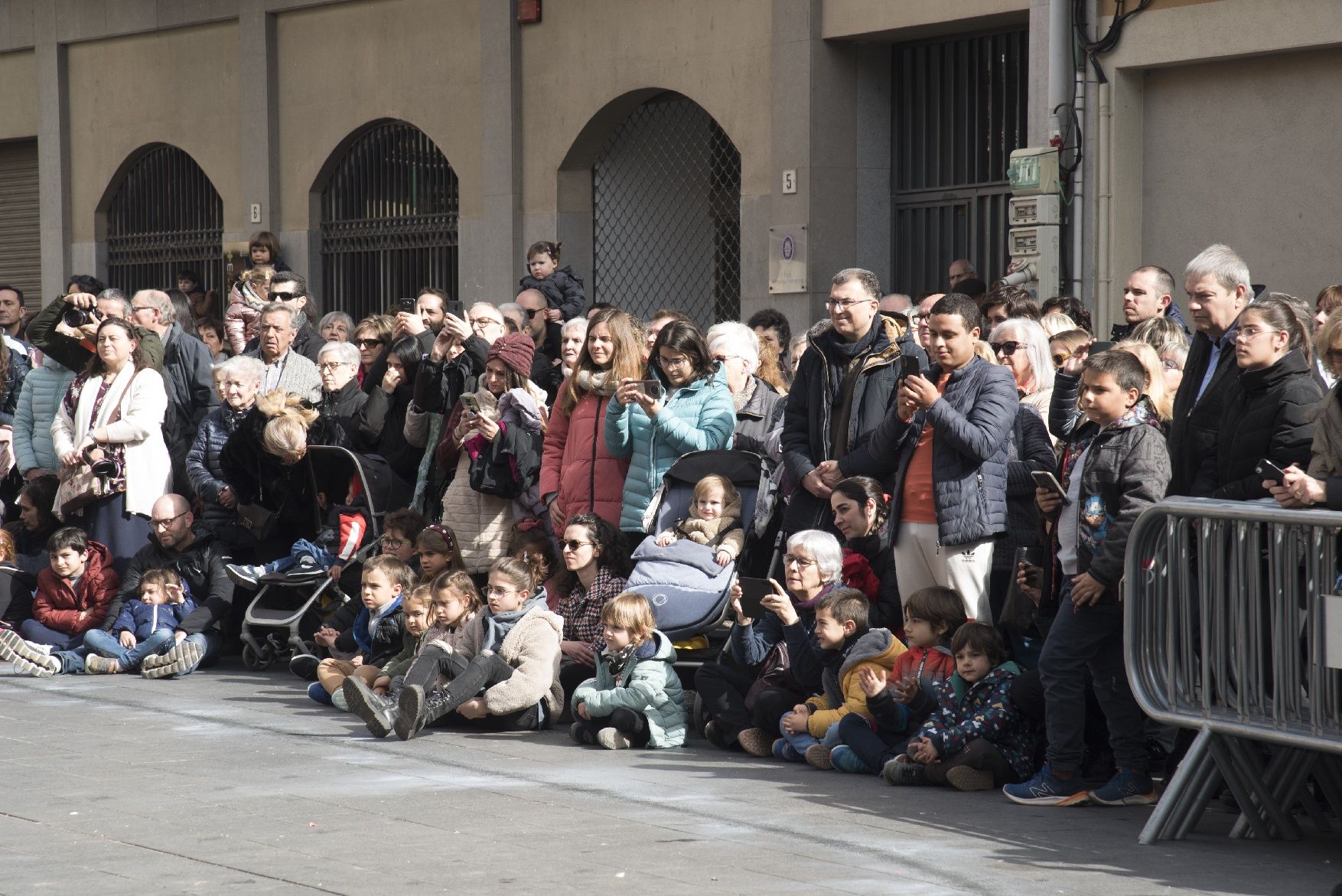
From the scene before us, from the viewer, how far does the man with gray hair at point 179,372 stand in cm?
1268

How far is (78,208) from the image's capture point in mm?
23469

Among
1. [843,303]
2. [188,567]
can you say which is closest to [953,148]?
[843,303]

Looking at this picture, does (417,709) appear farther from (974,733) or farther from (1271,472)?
(1271,472)

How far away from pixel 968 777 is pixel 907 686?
59 centimetres

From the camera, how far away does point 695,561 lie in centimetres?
948

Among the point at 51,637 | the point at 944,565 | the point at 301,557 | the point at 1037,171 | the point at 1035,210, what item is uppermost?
the point at 1037,171

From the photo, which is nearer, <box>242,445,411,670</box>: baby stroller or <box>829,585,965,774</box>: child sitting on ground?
<box>829,585,965,774</box>: child sitting on ground

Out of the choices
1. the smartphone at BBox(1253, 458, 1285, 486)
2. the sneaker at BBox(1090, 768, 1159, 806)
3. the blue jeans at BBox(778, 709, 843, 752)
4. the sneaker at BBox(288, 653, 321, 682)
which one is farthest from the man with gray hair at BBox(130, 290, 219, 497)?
the smartphone at BBox(1253, 458, 1285, 486)

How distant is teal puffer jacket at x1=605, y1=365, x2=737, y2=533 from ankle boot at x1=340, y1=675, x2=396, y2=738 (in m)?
1.68

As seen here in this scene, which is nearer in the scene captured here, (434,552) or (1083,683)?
(1083,683)

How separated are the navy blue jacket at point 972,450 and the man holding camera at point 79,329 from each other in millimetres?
5872

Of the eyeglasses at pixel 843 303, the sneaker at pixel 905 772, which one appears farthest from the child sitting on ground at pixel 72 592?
the sneaker at pixel 905 772

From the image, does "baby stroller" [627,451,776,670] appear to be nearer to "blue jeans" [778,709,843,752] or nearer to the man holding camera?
"blue jeans" [778,709,843,752]

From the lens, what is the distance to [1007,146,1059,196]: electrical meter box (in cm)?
1366
